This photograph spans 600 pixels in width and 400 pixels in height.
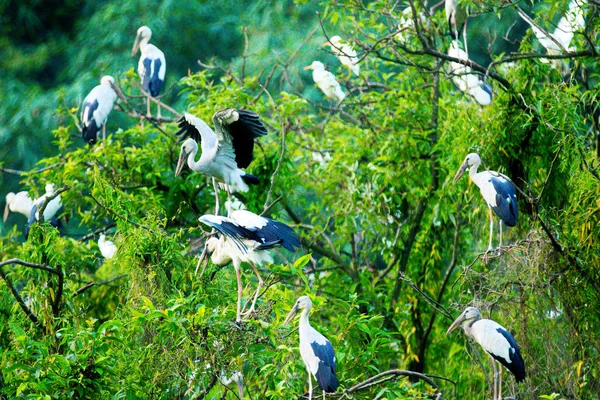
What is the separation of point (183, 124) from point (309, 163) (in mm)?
2532

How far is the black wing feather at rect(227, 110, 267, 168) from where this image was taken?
5715 millimetres

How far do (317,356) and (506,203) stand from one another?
1617 mm

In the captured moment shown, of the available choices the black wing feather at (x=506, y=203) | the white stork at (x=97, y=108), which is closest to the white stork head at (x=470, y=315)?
the black wing feather at (x=506, y=203)

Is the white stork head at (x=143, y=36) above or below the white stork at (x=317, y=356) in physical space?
below

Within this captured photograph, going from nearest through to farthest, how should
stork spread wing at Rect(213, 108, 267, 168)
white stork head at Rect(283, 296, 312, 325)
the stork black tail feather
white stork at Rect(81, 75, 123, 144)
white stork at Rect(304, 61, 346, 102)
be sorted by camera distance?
white stork head at Rect(283, 296, 312, 325)
stork spread wing at Rect(213, 108, 267, 168)
the stork black tail feather
white stork at Rect(81, 75, 123, 144)
white stork at Rect(304, 61, 346, 102)

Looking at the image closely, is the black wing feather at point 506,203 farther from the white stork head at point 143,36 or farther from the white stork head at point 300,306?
the white stork head at point 143,36

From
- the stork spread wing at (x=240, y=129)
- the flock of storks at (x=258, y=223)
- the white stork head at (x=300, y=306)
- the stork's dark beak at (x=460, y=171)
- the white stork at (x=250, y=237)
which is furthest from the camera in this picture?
the stork's dark beak at (x=460, y=171)

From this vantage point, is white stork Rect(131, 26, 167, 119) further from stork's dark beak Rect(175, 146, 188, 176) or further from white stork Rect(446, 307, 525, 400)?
white stork Rect(446, 307, 525, 400)

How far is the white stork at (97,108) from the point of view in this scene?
892 centimetres

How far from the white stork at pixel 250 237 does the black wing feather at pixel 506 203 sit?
118 cm

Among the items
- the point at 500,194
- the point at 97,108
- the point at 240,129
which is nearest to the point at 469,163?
the point at 500,194

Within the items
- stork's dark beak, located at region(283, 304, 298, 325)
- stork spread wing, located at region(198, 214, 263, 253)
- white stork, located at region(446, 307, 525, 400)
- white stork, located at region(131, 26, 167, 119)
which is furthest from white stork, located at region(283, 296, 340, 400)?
white stork, located at region(131, 26, 167, 119)

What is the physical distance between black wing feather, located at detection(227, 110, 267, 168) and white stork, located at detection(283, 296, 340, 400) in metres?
1.23

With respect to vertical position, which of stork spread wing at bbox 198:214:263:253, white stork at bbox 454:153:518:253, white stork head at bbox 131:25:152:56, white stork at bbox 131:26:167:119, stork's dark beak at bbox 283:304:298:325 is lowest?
white stork head at bbox 131:25:152:56
